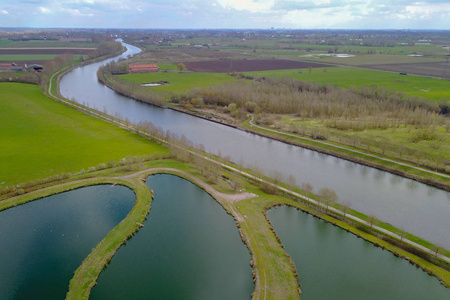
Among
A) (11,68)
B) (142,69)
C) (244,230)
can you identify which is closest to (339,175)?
(244,230)

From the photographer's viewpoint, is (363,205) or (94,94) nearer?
(363,205)

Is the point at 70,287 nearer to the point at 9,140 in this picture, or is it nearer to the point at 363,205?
the point at 363,205

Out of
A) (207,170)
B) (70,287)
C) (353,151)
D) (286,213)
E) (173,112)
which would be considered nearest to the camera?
(70,287)

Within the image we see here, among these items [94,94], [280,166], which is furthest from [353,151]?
[94,94]

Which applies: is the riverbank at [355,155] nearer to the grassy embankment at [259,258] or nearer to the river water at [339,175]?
the river water at [339,175]

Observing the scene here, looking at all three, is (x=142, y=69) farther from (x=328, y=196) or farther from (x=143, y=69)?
(x=328, y=196)

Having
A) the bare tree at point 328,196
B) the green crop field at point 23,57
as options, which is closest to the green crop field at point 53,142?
the bare tree at point 328,196
